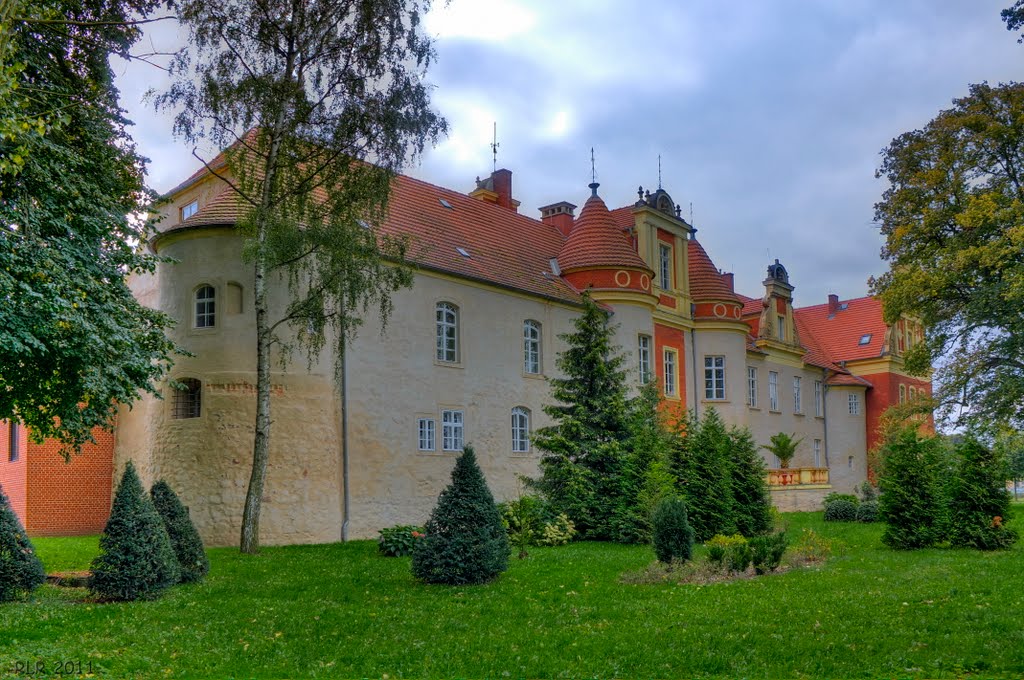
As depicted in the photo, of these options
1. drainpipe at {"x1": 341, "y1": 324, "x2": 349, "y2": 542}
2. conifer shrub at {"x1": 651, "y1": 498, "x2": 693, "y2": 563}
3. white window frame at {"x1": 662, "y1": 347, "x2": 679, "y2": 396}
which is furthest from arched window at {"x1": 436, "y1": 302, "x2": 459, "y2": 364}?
conifer shrub at {"x1": 651, "y1": 498, "x2": 693, "y2": 563}

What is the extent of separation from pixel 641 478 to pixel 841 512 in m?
9.12

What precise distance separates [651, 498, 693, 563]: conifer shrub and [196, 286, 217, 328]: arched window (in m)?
11.6

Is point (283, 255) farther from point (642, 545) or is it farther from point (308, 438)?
point (642, 545)

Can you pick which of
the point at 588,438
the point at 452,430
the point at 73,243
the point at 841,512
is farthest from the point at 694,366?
the point at 73,243

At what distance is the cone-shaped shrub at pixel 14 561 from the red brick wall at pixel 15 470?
1162 cm

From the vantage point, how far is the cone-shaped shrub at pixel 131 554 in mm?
11008

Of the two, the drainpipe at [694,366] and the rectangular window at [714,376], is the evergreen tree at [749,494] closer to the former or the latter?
the drainpipe at [694,366]

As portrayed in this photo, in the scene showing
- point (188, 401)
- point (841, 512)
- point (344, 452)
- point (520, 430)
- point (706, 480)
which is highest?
point (188, 401)

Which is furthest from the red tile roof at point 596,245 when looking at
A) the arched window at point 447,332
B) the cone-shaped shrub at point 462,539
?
the cone-shaped shrub at point 462,539

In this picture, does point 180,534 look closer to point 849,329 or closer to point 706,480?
point 706,480

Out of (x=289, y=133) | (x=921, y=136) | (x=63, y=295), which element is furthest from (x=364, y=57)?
(x=921, y=136)

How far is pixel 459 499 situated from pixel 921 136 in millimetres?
19482

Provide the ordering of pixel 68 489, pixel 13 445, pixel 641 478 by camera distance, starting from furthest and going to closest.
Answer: pixel 13 445, pixel 68 489, pixel 641 478

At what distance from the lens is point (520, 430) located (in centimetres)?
2498
